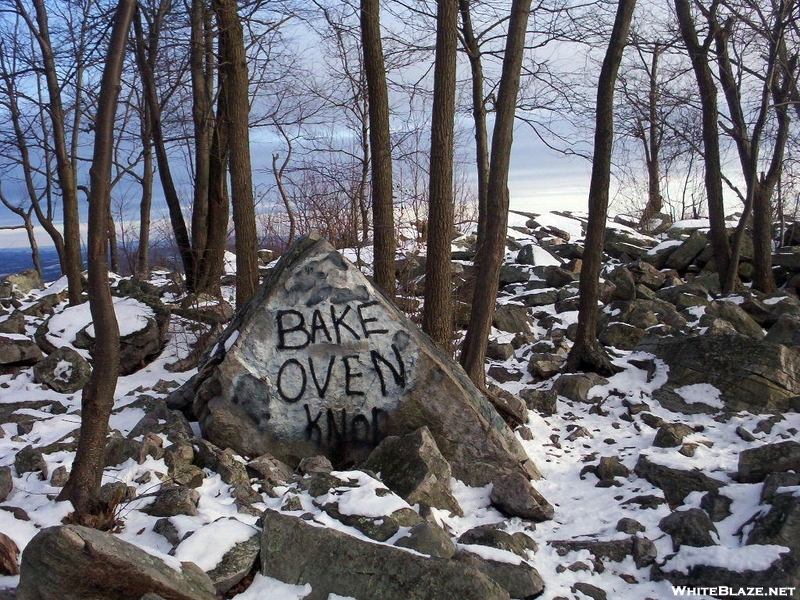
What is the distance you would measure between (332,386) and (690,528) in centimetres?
279

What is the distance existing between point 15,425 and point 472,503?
3.96m

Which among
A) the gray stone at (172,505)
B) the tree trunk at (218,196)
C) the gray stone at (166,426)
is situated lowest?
the gray stone at (172,505)

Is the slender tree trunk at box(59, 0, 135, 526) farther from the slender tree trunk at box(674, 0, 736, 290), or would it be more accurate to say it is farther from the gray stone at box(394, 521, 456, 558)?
the slender tree trunk at box(674, 0, 736, 290)

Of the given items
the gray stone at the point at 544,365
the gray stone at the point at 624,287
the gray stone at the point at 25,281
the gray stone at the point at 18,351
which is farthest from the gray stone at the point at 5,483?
the gray stone at the point at 624,287

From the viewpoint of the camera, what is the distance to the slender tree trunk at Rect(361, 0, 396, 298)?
8008 millimetres

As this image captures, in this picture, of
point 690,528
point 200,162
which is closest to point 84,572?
point 690,528

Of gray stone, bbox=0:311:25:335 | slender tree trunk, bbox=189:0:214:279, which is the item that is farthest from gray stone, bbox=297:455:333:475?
slender tree trunk, bbox=189:0:214:279

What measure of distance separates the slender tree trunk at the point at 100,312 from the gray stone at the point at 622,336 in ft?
22.2

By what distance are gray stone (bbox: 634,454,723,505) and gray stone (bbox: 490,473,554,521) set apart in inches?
35.3

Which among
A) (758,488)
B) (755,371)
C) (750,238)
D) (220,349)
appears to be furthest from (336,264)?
(750,238)

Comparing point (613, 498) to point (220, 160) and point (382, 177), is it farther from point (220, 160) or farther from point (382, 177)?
point (220, 160)

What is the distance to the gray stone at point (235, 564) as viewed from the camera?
3430 mm

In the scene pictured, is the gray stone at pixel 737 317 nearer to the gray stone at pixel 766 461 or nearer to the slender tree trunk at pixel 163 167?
the gray stone at pixel 766 461

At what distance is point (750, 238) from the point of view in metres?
13.1
